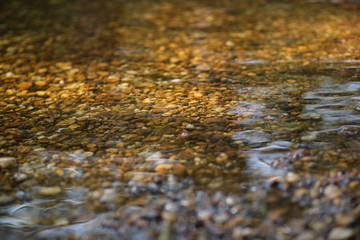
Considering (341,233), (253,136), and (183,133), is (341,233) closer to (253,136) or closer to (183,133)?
(253,136)

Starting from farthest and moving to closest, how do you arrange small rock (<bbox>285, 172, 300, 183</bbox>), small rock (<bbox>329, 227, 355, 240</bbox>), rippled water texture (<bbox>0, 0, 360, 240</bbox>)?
small rock (<bbox>285, 172, 300, 183</bbox>), rippled water texture (<bbox>0, 0, 360, 240</bbox>), small rock (<bbox>329, 227, 355, 240</bbox>)

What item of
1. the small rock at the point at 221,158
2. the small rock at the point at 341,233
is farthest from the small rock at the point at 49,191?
the small rock at the point at 341,233

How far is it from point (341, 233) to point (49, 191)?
150 centimetres

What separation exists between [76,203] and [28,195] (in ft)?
0.97

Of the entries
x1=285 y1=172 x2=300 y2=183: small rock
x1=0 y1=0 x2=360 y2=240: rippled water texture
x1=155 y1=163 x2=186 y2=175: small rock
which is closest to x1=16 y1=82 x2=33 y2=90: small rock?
x1=0 y1=0 x2=360 y2=240: rippled water texture

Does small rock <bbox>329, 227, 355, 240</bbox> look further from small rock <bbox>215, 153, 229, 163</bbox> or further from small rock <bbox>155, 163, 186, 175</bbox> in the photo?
small rock <bbox>155, 163, 186, 175</bbox>

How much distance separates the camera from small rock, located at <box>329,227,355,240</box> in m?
1.61

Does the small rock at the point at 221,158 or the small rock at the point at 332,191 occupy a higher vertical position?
the small rock at the point at 221,158

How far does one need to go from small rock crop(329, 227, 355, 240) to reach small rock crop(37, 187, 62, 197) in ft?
4.62

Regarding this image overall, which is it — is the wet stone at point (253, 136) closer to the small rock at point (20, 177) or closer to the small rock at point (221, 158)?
the small rock at point (221, 158)

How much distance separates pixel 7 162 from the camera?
2254 millimetres

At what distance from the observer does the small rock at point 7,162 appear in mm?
2234

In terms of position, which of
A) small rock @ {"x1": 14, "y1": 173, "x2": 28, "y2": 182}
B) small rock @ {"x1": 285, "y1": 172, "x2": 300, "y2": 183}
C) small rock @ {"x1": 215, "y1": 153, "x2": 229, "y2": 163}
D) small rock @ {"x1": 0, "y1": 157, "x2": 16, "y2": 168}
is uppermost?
small rock @ {"x1": 0, "y1": 157, "x2": 16, "y2": 168}

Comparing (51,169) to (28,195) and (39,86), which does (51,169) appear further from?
(39,86)
